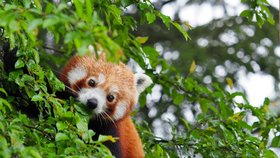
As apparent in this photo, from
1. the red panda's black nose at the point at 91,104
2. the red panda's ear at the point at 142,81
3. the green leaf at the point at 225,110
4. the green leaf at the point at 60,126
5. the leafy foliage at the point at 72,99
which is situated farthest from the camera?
the red panda's ear at the point at 142,81

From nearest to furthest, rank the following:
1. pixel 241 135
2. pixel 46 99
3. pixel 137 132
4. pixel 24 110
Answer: pixel 46 99
pixel 24 110
pixel 241 135
pixel 137 132

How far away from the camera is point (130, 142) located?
5.86 m

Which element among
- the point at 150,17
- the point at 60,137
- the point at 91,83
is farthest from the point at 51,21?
the point at 91,83

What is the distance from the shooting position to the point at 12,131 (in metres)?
3.24

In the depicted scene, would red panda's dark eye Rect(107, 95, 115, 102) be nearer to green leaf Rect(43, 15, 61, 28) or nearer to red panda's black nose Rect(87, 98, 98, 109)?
red panda's black nose Rect(87, 98, 98, 109)

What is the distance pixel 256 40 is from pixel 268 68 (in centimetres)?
48

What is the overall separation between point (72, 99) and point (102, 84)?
44.3 inches

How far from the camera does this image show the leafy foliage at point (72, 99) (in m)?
2.84

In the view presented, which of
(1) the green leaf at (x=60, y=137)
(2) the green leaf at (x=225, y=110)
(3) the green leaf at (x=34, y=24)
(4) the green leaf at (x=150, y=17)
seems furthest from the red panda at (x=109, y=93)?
(3) the green leaf at (x=34, y=24)

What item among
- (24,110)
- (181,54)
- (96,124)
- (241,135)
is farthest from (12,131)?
(181,54)

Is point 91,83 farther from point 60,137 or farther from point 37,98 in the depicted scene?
point 60,137

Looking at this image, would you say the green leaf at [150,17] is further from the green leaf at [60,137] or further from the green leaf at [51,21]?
the green leaf at [51,21]

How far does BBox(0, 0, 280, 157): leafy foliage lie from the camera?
2.84 metres

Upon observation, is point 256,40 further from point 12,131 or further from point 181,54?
point 12,131
